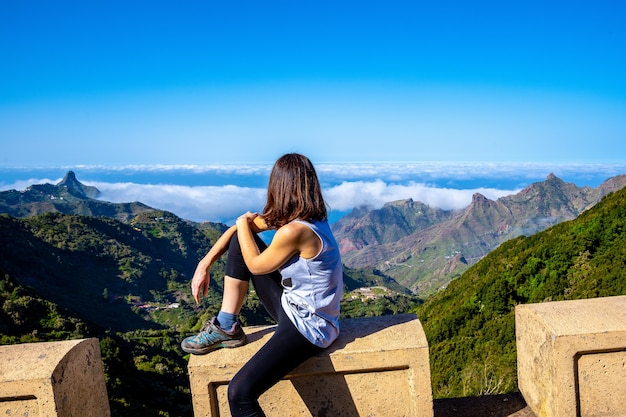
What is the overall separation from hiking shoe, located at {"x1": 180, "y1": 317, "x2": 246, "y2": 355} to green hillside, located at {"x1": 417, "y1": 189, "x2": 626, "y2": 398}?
386 inches

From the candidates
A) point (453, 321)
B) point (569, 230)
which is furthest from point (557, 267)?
point (453, 321)

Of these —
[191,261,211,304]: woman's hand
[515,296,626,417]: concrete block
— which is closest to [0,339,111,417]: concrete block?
[191,261,211,304]: woman's hand

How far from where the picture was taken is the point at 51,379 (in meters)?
2.69

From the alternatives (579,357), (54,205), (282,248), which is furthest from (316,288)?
(54,205)

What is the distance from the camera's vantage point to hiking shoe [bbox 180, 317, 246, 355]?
3.13m

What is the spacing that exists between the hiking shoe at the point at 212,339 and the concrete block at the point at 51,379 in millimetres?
560

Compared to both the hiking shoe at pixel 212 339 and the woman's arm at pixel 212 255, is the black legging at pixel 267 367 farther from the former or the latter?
the woman's arm at pixel 212 255

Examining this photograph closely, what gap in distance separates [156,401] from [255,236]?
842 inches

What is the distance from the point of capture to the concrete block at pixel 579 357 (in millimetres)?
2963

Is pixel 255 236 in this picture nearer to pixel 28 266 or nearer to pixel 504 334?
pixel 504 334

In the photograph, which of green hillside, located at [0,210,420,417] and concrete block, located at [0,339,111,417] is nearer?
concrete block, located at [0,339,111,417]

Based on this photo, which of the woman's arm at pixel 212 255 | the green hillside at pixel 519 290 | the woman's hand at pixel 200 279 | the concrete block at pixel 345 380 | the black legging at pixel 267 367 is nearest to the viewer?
the black legging at pixel 267 367

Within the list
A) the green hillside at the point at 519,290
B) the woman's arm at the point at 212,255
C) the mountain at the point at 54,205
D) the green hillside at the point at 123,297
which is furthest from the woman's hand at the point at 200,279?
the mountain at the point at 54,205

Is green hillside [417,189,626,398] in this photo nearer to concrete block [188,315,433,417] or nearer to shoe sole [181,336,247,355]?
concrete block [188,315,433,417]
